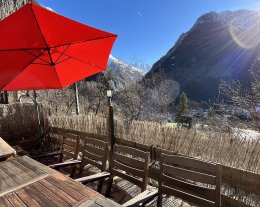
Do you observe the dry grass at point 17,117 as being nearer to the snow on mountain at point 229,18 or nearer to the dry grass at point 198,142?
the dry grass at point 198,142

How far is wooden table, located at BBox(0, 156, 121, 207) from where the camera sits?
5.88 feet

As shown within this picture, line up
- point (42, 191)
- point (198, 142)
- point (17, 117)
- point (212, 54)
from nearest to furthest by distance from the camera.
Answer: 1. point (42, 191)
2. point (198, 142)
3. point (17, 117)
4. point (212, 54)

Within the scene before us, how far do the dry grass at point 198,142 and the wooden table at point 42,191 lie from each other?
1811 millimetres

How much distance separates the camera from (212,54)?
58656mm

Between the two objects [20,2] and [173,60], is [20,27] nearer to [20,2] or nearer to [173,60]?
[20,2]

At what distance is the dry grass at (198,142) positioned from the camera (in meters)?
2.93

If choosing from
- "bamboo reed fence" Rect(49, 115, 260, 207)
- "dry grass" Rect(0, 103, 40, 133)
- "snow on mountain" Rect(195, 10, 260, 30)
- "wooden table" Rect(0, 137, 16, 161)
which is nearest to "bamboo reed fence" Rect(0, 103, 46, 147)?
"dry grass" Rect(0, 103, 40, 133)

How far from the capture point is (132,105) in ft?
62.1

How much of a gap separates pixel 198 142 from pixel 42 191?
210cm

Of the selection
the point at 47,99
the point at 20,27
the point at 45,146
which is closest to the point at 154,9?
the point at 47,99

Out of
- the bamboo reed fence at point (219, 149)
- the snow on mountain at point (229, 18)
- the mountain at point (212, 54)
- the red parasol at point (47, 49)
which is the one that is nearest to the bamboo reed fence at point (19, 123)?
the red parasol at point (47, 49)

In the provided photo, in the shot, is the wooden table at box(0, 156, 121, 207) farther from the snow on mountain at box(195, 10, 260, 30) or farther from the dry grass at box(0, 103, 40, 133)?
the snow on mountain at box(195, 10, 260, 30)

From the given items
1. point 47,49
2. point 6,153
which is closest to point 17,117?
point 6,153

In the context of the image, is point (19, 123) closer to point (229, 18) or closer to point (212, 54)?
point (212, 54)
